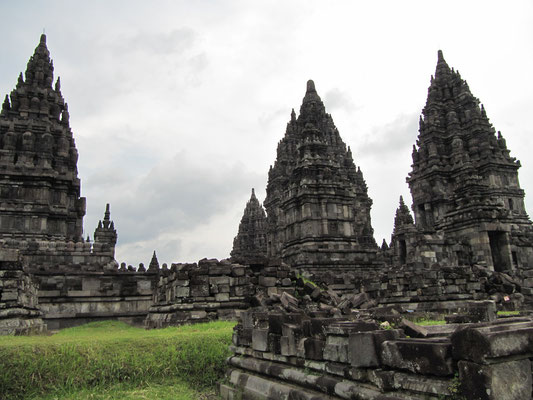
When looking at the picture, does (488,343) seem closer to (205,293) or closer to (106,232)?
(205,293)

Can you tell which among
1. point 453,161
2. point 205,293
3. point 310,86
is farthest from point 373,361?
point 453,161

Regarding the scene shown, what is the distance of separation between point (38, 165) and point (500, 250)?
26971 mm

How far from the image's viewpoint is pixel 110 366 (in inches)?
243

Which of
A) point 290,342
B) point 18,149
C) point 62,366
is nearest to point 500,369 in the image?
point 290,342

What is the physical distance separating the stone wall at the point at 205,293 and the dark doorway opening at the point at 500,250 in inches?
604

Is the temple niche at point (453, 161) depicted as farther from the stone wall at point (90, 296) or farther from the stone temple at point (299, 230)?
the stone wall at point (90, 296)

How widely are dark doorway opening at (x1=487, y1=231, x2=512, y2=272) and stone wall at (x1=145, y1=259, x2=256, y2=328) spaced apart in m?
15.4

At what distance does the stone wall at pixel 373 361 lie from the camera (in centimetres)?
307

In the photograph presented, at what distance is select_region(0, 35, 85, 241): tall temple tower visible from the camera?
2502 centimetres

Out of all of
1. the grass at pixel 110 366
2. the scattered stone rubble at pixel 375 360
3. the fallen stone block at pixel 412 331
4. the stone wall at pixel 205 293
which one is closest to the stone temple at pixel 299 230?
the stone wall at pixel 205 293

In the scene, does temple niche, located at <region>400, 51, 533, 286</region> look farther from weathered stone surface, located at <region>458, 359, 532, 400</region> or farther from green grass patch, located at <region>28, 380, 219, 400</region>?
weathered stone surface, located at <region>458, 359, 532, 400</region>

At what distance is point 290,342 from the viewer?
5.32 metres

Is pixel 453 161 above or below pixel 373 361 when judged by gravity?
above

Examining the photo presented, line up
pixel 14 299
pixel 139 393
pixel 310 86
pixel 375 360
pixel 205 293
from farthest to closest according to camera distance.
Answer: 1. pixel 310 86
2. pixel 205 293
3. pixel 14 299
4. pixel 139 393
5. pixel 375 360
